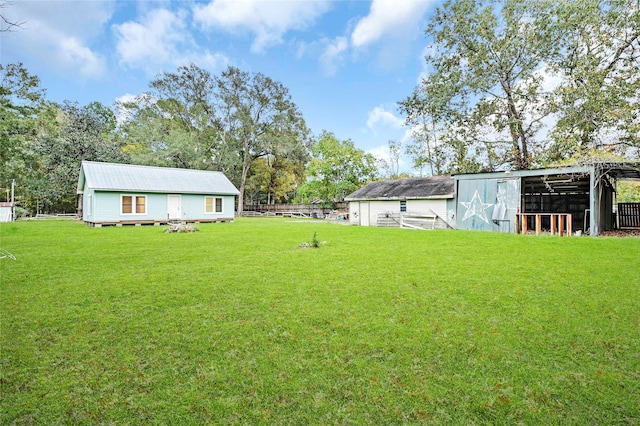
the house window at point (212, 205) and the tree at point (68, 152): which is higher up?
the tree at point (68, 152)

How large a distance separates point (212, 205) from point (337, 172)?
13766mm

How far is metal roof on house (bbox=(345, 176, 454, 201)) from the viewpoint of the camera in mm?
16375

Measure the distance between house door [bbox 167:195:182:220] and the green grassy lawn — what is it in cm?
1423

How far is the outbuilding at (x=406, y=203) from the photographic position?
16.1 meters

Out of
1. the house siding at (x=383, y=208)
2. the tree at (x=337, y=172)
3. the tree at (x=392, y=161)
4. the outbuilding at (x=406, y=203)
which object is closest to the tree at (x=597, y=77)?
the outbuilding at (x=406, y=203)

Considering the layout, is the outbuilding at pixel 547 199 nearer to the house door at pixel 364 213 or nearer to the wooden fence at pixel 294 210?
the house door at pixel 364 213

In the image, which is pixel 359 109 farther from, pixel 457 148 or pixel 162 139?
pixel 162 139

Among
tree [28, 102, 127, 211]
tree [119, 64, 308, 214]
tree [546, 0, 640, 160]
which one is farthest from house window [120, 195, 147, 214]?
tree [546, 0, 640, 160]

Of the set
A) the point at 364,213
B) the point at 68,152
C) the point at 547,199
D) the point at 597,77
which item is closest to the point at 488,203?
the point at 547,199

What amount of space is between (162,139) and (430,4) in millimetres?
27786

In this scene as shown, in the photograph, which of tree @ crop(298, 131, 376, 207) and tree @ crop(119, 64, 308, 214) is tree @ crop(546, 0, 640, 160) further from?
tree @ crop(119, 64, 308, 214)

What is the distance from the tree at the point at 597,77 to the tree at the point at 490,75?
159 centimetres

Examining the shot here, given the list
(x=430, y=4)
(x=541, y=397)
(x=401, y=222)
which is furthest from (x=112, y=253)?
(x=430, y=4)

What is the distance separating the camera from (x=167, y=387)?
2.29 metres
